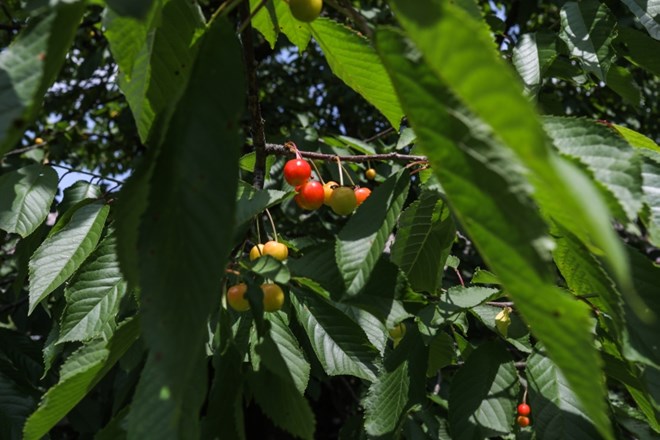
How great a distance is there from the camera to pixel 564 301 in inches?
20.1

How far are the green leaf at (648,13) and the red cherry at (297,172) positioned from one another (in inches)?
41.7

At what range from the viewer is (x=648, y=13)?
1.74 metres

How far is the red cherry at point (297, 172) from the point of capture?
1.52m

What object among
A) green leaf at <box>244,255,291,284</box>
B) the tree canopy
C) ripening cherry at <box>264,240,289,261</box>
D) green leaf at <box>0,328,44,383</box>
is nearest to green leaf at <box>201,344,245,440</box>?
the tree canopy

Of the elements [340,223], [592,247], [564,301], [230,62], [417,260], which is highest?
[230,62]

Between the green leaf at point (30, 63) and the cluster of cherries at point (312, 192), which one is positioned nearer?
the green leaf at point (30, 63)

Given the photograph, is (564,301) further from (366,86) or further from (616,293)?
(366,86)

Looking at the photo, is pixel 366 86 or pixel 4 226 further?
pixel 4 226

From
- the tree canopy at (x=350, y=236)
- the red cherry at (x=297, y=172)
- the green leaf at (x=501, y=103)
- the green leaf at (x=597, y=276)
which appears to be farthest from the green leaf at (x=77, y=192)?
the green leaf at (x=501, y=103)

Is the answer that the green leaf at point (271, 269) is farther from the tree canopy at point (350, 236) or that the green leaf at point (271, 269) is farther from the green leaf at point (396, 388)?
the green leaf at point (396, 388)

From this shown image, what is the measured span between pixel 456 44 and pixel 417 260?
936 millimetres

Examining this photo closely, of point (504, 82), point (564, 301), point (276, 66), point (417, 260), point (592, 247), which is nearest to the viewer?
point (504, 82)

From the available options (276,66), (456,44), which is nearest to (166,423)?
(456,44)

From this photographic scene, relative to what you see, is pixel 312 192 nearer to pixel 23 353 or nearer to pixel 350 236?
pixel 350 236
